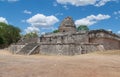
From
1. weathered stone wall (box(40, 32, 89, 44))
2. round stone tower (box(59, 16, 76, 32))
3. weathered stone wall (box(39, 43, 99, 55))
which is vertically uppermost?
round stone tower (box(59, 16, 76, 32))

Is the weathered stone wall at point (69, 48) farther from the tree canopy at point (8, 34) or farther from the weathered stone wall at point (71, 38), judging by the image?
the tree canopy at point (8, 34)

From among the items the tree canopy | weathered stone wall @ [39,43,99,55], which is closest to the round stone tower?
weathered stone wall @ [39,43,99,55]

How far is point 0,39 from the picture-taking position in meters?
78.2

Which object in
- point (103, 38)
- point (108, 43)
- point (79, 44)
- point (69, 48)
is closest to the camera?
point (69, 48)

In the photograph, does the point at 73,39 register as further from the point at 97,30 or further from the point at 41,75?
the point at 41,75

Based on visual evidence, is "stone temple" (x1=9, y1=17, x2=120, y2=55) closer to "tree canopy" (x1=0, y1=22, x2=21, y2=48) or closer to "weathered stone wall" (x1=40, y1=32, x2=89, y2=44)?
"weathered stone wall" (x1=40, y1=32, x2=89, y2=44)

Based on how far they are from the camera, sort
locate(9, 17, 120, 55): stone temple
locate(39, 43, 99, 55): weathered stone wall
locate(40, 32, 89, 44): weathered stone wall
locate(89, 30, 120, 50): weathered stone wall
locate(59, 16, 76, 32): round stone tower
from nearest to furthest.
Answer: locate(39, 43, 99, 55): weathered stone wall → locate(9, 17, 120, 55): stone temple → locate(89, 30, 120, 50): weathered stone wall → locate(40, 32, 89, 44): weathered stone wall → locate(59, 16, 76, 32): round stone tower

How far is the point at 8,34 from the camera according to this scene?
274ft

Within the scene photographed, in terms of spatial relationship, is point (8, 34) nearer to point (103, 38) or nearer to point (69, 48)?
point (103, 38)

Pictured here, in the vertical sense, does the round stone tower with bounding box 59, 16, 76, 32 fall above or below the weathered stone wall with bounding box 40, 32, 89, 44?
above

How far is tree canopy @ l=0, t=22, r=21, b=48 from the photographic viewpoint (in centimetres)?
8049

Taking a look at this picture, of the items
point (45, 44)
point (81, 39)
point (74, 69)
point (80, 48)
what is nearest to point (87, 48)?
point (80, 48)

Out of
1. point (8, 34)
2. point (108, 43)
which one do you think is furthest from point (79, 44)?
point (8, 34)

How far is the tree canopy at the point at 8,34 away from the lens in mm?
80494
